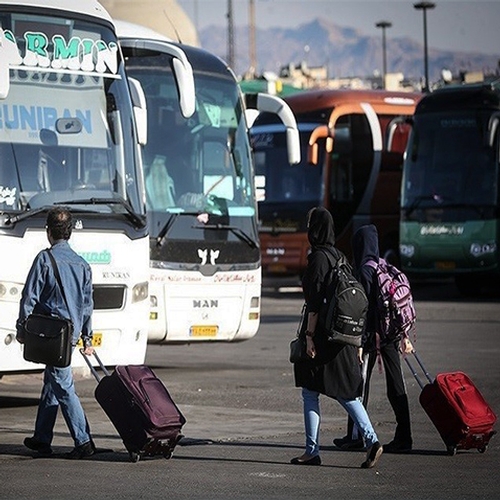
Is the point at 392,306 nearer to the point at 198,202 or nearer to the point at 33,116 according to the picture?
the point at 33,116

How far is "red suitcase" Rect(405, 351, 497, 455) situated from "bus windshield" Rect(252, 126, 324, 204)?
1912 centimetres

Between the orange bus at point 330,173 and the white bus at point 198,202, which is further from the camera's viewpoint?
the orange bus at point 330,173

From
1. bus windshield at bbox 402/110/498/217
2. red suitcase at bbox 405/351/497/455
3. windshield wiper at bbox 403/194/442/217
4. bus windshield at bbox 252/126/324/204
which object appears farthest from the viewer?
bus windshield at bbox 252/126/324/204

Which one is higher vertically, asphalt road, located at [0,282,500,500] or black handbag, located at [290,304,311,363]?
black handbag, located at [290,304,311,363]

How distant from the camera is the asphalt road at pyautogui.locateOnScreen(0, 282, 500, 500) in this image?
1000 cm

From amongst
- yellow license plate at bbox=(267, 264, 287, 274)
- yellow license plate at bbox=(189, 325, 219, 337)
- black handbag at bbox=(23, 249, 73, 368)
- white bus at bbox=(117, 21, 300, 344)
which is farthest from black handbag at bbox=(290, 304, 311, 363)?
yellow license plate at bbox=(267, 264, 287, 274)

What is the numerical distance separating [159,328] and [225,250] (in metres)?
1.15

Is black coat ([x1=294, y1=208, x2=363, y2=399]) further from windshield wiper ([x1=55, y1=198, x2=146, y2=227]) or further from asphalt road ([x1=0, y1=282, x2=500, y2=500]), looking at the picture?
windshield wiper ([x1=55, y1=198, x2=146, y2=227])

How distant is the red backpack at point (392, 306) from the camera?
11781 millimetres

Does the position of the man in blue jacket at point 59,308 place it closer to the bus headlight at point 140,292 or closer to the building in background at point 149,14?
the bus headlight at point 140,292

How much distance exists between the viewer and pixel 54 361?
441 inches

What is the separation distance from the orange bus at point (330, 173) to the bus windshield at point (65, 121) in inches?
616

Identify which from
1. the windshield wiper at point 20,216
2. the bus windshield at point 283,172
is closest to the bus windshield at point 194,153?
the windshield wiper at point 20,216

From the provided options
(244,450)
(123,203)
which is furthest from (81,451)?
(123,203)
